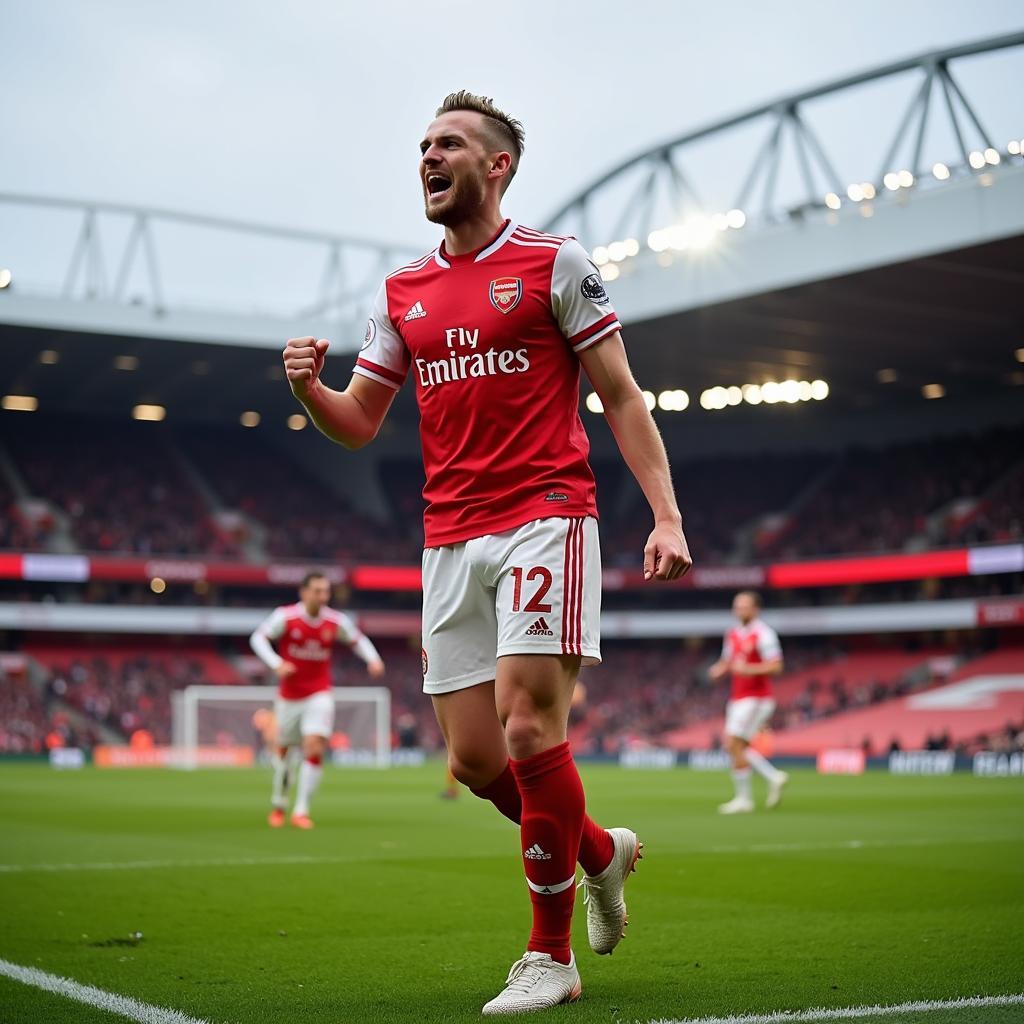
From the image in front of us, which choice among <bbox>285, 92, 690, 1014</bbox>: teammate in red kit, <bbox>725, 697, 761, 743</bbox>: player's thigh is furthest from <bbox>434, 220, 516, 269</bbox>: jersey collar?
<bbox>725, 697, 761, 743</bbox>: player's thigh

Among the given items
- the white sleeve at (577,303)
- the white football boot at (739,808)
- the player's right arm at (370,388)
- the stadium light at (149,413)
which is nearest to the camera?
the white sleeve at (577,303)

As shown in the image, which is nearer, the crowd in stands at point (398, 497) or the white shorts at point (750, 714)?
the white shorts at point (750, 714)

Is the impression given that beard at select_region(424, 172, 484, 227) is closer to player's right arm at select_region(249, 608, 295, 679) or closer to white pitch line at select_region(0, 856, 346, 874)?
white pitch line at select_region(0, 856, 346, 874)

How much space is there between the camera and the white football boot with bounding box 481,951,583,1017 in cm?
412

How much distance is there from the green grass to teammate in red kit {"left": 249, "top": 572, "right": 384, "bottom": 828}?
0.60 m

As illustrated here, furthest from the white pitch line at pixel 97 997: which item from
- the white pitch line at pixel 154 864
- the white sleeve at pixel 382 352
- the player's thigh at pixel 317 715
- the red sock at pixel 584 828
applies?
the player's thigh at pixel 317 715

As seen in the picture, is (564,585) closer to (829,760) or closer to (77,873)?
(77,873)

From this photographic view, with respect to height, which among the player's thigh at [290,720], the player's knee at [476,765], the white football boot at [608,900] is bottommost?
the white football boot at [608,900]

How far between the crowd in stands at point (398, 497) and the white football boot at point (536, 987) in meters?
40.5

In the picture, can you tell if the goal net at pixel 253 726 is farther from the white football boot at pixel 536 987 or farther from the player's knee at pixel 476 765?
the white football boot at pixel 536 987

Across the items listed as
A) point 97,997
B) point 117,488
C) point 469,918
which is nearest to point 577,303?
point 97,997

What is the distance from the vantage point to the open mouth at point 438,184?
4609 millimetres

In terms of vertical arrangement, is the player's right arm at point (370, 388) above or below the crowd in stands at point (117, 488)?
below

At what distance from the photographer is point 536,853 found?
14.2ft
